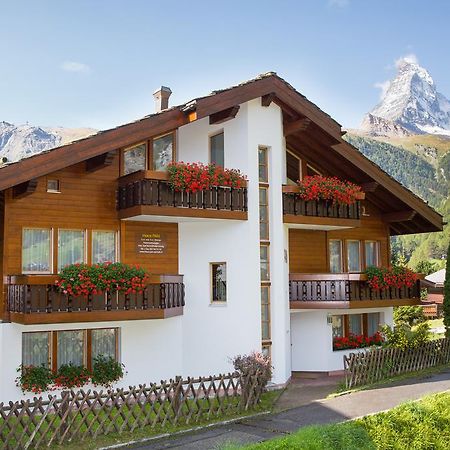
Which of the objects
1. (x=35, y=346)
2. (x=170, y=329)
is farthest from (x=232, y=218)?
(x=35, y=346)

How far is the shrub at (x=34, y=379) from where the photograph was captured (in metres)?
16.8

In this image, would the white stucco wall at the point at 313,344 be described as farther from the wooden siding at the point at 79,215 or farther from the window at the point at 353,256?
the wooden siding at the point at 79,215

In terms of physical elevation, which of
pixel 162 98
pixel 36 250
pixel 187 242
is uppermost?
pixel 162 98

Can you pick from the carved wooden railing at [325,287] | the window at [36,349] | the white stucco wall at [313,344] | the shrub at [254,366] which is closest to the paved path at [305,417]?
the shrub at [254,366]

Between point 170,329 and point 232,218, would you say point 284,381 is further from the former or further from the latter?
point 232,218

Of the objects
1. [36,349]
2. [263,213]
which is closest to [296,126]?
[263,213]

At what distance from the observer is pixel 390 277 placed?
2305cm

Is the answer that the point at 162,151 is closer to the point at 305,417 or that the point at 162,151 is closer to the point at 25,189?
the point at 25,189

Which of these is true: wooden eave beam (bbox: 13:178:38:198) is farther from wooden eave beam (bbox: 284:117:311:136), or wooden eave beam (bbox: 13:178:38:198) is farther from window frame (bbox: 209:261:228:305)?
wooden eave beam (bbox: 284:117:311:136)

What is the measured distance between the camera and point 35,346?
1753cm

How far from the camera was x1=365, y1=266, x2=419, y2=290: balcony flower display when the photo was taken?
73.9 ft

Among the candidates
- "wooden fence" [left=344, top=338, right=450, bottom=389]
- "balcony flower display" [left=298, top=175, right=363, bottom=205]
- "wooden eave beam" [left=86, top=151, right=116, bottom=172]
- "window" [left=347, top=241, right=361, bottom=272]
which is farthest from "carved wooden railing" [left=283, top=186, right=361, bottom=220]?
"wooden eave beam" [left=86, top=151, right=116, bottom=172]

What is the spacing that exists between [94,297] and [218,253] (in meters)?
4.70

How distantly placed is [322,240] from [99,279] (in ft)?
33.3
